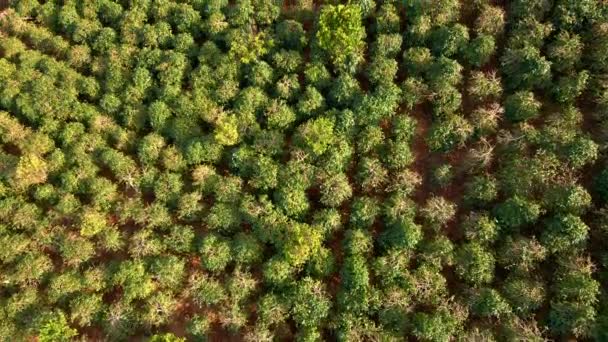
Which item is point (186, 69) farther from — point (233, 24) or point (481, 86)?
point (481, 86)

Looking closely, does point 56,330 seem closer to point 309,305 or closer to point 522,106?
point 309,305

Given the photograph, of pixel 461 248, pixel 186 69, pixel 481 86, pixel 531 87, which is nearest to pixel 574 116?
pixel 531 87

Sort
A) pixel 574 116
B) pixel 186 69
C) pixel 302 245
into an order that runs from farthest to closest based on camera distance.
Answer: pixel 186 69 → pixel 574 116 → pixel 302 245

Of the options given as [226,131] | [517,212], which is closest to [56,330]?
[226,131]

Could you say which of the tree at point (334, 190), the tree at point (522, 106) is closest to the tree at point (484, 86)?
the tree at point (522, 106)

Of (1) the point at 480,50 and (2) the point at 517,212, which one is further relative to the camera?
(1) the point at 480,50

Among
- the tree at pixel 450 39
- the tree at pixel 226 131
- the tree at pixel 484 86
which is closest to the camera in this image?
the tree at pixel 226 131

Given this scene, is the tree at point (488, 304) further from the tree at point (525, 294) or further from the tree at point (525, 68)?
the tree at point (525, 68)

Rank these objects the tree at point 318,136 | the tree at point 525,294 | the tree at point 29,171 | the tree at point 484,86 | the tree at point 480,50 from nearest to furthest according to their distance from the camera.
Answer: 1. the tree at point 525,294
2. the tree at point 29,171
3. the tree at point 318,136
4. the tree at point 484,86
5. the tree at point 480,50

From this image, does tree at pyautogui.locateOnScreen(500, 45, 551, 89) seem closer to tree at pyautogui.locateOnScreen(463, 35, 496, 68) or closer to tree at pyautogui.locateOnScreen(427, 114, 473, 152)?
tree at pyautogui.locateOnScreen(463, 35, 496, 68)
